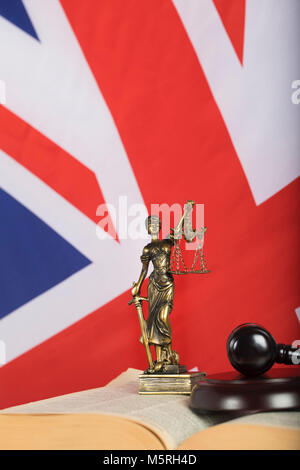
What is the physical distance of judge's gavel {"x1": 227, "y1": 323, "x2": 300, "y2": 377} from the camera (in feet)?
3.03

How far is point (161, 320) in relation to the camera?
1.37 meters

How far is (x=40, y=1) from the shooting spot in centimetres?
192

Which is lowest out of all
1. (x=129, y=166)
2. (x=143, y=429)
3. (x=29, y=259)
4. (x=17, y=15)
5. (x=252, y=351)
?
(x=143, y=429)

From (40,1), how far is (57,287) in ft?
3.18

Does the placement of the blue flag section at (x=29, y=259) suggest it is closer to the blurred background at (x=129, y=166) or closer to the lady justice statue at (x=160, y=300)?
the blurred background at (x=129, y=166)

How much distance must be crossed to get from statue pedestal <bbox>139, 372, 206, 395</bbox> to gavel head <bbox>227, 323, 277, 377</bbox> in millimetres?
349

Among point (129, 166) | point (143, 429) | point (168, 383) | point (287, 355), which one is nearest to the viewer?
point (143, 429)

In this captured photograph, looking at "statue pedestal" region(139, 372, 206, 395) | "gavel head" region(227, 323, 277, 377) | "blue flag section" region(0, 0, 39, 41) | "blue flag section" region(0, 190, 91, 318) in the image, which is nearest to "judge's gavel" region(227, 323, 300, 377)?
"gavel head" region(227, 323, 277, 377)

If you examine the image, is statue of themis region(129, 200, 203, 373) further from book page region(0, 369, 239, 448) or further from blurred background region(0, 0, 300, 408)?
blurred background region(0, 0, 300, 408)

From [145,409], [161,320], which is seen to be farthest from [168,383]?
[145,409]

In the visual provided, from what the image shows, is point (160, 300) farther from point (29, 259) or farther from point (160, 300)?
point (29, 259)

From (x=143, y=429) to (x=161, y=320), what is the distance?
537 millimetres
